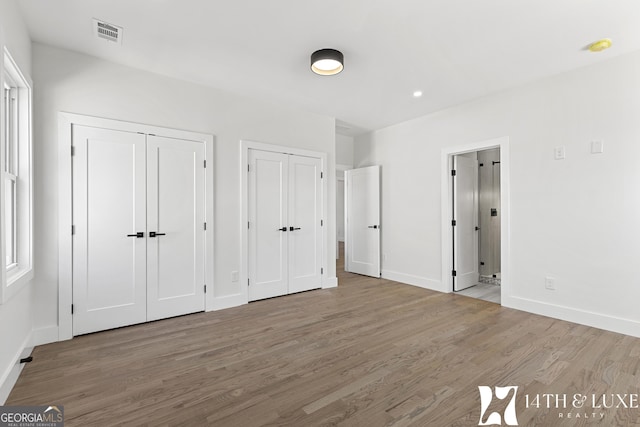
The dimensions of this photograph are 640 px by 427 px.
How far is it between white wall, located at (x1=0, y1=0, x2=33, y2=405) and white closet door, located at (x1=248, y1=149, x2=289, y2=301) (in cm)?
217

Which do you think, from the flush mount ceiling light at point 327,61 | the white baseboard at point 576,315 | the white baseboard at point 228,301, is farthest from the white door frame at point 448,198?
the white baseboard at point 228,301

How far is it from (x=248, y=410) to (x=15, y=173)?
2.70m

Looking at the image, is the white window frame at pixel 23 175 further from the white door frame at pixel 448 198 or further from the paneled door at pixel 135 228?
the white door frame at pixel 448 198

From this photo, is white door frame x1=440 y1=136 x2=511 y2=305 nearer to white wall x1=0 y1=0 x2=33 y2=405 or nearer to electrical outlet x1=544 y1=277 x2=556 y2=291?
electrical outlet x1=544 y1=277 x2=556 y2=291

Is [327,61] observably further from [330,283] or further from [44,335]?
[44,335]

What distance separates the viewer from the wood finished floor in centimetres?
180

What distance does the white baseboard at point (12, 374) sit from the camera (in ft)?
6.25

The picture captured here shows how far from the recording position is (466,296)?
433cm

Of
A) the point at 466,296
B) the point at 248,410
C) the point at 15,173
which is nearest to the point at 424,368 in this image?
the point at 248,410

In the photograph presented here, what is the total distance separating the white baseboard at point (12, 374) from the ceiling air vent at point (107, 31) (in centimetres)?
266

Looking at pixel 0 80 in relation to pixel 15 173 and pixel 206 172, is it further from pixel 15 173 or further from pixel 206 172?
pixel 206 172

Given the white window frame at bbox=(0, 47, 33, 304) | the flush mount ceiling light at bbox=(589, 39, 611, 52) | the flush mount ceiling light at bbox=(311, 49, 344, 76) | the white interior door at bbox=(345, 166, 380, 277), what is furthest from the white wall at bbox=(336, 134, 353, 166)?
the white window frame at bbox=(0, 47, 33, 304)

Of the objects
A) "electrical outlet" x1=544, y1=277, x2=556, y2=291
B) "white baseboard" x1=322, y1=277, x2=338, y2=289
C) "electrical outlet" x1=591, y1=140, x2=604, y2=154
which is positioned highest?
"electrical outlet" x1=591, y1=140, x2=604, y2=154

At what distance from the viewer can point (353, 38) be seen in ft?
8.75
